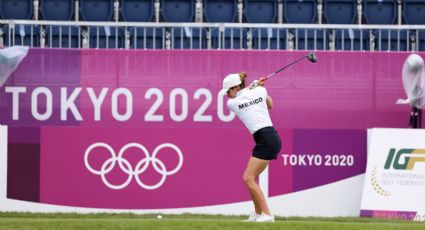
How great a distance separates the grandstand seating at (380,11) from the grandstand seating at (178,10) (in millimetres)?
2840

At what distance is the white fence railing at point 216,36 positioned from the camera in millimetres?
15680

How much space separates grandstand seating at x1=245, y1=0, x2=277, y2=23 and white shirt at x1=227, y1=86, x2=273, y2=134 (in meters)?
5.47

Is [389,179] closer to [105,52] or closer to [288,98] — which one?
[288,98]

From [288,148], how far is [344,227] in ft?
12.9

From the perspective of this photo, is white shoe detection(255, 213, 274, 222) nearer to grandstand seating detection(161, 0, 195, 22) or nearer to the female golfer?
the female golfer

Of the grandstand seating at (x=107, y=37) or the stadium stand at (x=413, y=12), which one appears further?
the stadium stand at (x=413, y=12)

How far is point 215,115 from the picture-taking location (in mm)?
15266

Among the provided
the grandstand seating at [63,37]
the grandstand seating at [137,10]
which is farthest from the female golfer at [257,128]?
the grandstand seating at [137,10]

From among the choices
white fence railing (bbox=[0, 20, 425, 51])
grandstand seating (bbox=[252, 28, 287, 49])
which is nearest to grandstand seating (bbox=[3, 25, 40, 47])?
white fence railing (bbox=[0, 20, 425, 51])

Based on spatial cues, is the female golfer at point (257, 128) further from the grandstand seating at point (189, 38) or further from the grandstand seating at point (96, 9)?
the grandstand seating at point (96, 9)

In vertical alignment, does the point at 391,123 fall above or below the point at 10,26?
below

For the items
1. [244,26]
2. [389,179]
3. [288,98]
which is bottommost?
[389,179]

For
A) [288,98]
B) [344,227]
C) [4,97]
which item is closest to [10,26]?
[4,97]

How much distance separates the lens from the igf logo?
1472cm
